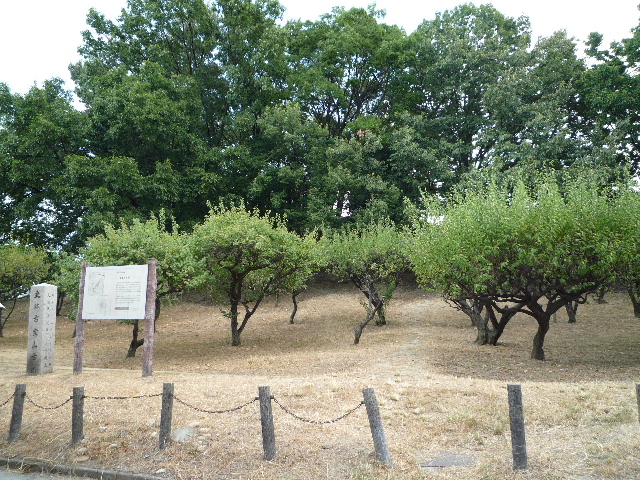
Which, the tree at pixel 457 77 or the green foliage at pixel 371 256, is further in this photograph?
the tree at pixel 457 77

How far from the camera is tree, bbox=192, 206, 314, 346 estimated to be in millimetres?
18234

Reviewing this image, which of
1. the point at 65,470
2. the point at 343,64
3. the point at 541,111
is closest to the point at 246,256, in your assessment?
the point at 65,470

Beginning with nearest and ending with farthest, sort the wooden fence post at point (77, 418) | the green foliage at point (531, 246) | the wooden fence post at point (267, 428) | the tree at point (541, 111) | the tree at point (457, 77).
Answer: the wooden fence post at point (267, 428), the wooden fence post at point (77, 418), the green foliage at point (531, 246), the tree at point (541, 111), the tree at point (457, 77)

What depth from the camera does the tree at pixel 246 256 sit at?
18234 mm

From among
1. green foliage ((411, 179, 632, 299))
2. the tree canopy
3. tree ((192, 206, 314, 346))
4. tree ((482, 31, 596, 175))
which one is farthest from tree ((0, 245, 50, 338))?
tree ((482, 31, 596, 175))

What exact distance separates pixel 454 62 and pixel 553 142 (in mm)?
8360

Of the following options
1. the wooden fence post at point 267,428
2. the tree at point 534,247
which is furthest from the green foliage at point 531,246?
the wooden fence post at point 267,428

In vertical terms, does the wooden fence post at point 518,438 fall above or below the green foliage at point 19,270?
below

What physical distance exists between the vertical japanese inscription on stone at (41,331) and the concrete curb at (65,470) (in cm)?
607

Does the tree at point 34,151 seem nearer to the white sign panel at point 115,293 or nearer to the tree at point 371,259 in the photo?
the tree at point 371,259

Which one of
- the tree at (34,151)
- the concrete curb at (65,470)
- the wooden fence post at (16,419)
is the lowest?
the concrete curb at (65,470)

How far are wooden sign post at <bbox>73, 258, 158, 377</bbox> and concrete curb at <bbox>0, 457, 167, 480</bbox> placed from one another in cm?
510

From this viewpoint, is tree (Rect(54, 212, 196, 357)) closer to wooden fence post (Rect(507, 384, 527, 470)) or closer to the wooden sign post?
the wooden sign post

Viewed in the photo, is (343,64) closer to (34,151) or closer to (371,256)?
(371,256)
